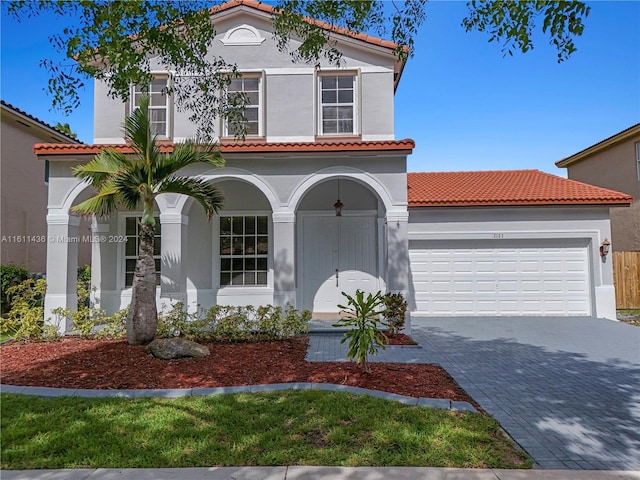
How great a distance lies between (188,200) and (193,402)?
20.0 ft

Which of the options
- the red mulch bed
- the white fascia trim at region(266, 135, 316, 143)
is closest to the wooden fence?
the red mulch bed

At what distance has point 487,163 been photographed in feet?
59.5

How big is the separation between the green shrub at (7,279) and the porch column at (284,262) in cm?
768

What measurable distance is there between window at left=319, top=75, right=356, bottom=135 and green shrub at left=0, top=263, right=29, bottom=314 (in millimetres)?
9929

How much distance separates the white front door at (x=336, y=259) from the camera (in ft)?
40.0

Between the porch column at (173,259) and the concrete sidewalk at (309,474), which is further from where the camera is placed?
the porch column at (173,259)

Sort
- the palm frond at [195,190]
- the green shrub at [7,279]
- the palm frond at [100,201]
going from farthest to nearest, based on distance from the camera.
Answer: the green shrub at [7,279], the palm frond at [195,190], the palm frond at [100,201]

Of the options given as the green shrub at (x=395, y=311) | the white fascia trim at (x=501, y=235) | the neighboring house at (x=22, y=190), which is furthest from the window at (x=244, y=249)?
the neighboring house at (x=22, y=190)

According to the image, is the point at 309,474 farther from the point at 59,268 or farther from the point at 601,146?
the point at 601,146

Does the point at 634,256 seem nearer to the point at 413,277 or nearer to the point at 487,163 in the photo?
the point at 487,163

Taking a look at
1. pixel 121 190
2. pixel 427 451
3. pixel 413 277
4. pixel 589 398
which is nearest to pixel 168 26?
pixel 121 190

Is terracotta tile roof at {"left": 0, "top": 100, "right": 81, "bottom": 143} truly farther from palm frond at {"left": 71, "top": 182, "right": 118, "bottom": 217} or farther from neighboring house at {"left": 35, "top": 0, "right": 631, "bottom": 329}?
palm frond at {"left": 71, "top": 182, "right": 118, "bottom": 217}

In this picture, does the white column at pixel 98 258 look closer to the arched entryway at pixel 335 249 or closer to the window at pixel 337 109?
the arched entryway at pixel 335 249

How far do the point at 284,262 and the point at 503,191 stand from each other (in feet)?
27.5
